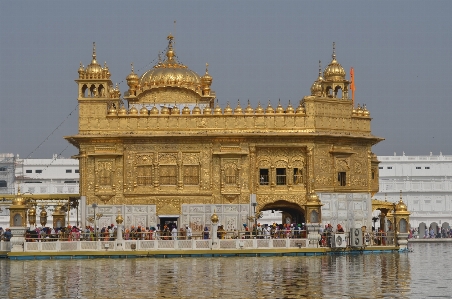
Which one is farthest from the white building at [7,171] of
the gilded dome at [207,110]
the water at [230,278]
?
the water at [230,278]

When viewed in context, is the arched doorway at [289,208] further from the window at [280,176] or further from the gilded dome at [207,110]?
the gilded dome at [207,110]

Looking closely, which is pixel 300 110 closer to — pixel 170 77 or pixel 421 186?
pixel 170 77

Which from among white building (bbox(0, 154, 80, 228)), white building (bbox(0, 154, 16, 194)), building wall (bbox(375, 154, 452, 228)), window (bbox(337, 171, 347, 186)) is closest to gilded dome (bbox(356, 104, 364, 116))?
window (bbox(337, 171, 347, 186))

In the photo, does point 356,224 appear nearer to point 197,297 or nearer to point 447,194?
point 197,297

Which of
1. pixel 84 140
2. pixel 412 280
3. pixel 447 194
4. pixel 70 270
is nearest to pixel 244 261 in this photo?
pixel 70 270

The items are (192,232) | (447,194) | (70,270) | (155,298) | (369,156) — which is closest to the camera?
(155,298)

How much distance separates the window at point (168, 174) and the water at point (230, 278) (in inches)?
299

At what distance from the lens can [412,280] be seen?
25.8 meters

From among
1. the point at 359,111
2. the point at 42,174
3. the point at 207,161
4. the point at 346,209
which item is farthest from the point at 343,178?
the point at 42,174

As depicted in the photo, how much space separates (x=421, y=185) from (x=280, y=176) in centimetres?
5464

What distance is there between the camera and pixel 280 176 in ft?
144

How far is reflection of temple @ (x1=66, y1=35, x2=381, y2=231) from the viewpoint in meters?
43.4

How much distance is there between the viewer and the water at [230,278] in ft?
74.1

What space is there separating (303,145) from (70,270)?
16.1 meters
